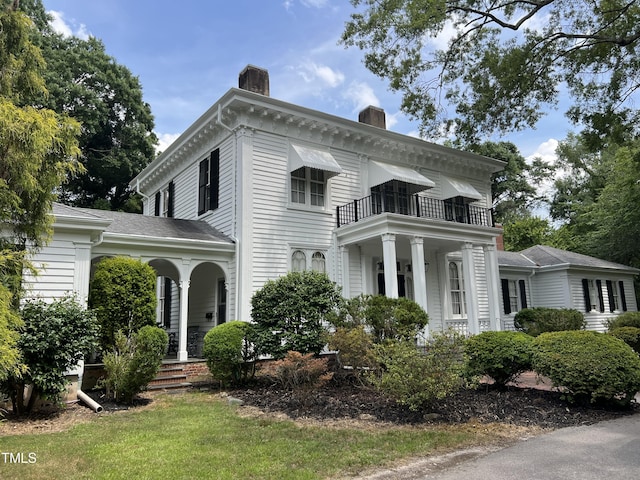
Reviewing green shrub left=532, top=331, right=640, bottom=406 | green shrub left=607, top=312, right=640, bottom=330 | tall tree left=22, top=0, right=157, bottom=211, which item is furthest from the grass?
tall tree left=22, top=0, right=157, bottom=211

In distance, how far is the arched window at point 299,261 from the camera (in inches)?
542

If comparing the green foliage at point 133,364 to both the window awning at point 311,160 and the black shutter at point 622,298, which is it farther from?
the black shutter at point 622,298

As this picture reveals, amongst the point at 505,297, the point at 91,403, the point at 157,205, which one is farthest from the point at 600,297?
the point at 91,403

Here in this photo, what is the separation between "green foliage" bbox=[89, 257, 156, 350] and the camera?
9766mm

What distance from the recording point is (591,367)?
7.56 metres

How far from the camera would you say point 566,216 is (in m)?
41.2

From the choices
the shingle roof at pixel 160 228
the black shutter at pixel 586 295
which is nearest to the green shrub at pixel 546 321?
the black shutter at pixel 586 295

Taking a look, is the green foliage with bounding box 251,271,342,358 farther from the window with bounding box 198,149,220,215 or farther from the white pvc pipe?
the window with bounding box 198,149,220,215

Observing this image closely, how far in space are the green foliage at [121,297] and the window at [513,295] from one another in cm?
1668

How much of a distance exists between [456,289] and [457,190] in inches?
152

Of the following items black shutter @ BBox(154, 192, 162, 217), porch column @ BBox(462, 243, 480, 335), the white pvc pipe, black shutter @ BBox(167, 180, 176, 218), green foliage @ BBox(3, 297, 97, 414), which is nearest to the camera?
green foliage @ BBox(3, 297, 97, 414)

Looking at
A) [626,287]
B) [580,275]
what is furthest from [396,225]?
[626,287]

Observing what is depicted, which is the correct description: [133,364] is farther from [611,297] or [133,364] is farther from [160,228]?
[611,297]

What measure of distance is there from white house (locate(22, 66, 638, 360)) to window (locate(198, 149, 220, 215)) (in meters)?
0.04
